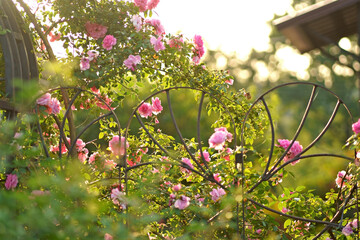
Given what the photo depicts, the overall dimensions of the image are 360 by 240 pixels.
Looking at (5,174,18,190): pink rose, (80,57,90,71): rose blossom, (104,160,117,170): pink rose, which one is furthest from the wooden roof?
(5,174,18,190): pink rose

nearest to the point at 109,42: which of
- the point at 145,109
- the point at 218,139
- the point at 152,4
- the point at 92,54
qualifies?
the point at 92,54

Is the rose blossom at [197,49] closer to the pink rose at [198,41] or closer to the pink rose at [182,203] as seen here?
the pink rose at [198,41]

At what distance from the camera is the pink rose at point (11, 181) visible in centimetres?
327

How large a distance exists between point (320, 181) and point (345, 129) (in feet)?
18.8

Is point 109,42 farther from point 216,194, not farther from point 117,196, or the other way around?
point 216,194

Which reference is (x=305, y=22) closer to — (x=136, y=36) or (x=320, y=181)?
(x=136, y=36)

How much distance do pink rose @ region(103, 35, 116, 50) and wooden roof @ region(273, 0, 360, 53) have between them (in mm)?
1412

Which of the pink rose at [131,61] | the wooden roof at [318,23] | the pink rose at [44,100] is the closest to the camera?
the wooden roof at [318,23]

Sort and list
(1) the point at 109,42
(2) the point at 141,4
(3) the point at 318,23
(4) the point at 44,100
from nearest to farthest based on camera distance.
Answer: (3) the point at 318,23, (4) the point at 44,100, (1) the point at 109,42, (2) the point at 141,4

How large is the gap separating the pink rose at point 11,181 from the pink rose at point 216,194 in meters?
1.34

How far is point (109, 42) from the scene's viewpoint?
3914 mm

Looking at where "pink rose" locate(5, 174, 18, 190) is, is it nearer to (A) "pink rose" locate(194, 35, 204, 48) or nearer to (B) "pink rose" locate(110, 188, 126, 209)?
(B) "pink rose" locate(110, 188, 126, 209)

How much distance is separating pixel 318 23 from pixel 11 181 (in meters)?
2.19

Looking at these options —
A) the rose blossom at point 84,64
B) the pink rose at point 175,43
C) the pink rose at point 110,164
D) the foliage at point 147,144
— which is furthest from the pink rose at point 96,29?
the pink rose at point 110,164
